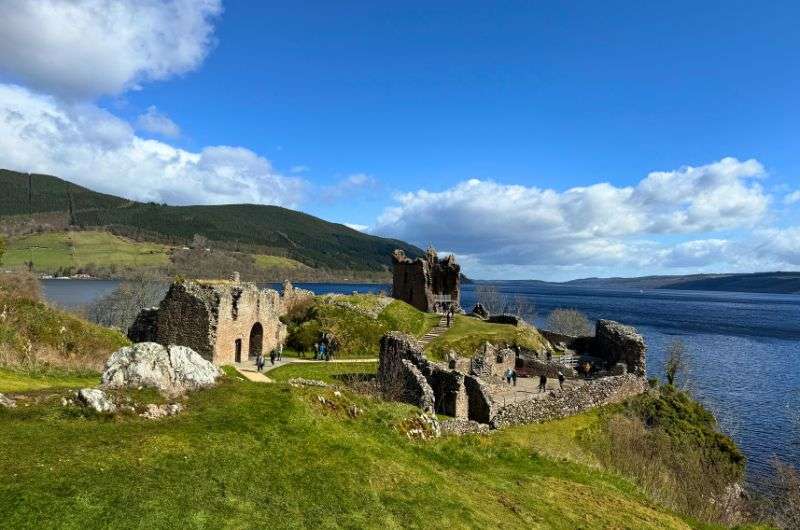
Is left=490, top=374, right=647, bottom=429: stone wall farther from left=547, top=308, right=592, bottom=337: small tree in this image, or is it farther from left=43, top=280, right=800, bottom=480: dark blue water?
left=547, top=308, right=592, bottom=337: small tree

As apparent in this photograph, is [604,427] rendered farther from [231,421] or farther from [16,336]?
[16,336]

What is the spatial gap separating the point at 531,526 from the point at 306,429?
5.51 metres

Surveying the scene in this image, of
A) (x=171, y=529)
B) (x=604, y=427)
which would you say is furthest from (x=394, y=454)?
(x=604, y=427)

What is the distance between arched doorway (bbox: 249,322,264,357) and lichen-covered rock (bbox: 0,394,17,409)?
30144mm

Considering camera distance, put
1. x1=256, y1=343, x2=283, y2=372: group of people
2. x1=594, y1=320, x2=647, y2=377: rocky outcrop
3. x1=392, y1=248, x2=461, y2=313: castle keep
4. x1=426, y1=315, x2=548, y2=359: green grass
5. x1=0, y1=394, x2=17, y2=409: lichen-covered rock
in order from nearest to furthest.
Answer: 1. x1=0, y1=394, x2=17, y2=409: lichen-covered rock
2. x1=256, y1=343, x2=283, y2=372: group of people
3. x1=594, y1=320, x2=647, y2=377: rocky outcrop
4. x1=426, y1=315, x2=548, y2=359: green grass
5. x1=392, y1=248, x2=461, y2=313: castle keep

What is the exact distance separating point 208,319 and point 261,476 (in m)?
26.6

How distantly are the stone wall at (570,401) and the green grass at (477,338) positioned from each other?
1281 centimetres

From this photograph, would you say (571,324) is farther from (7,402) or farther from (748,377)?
(7,402)

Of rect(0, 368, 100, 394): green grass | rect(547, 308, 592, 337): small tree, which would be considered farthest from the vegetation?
rect(547, 308, 592, 337): small tree

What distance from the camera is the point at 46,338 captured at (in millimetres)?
26922

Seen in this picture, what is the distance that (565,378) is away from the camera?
144 ft

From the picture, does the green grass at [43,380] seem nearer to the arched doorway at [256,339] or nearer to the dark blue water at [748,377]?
the arched doorway at [256,339]

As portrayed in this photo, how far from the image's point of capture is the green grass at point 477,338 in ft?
156

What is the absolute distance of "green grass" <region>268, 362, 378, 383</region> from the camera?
34844mm
